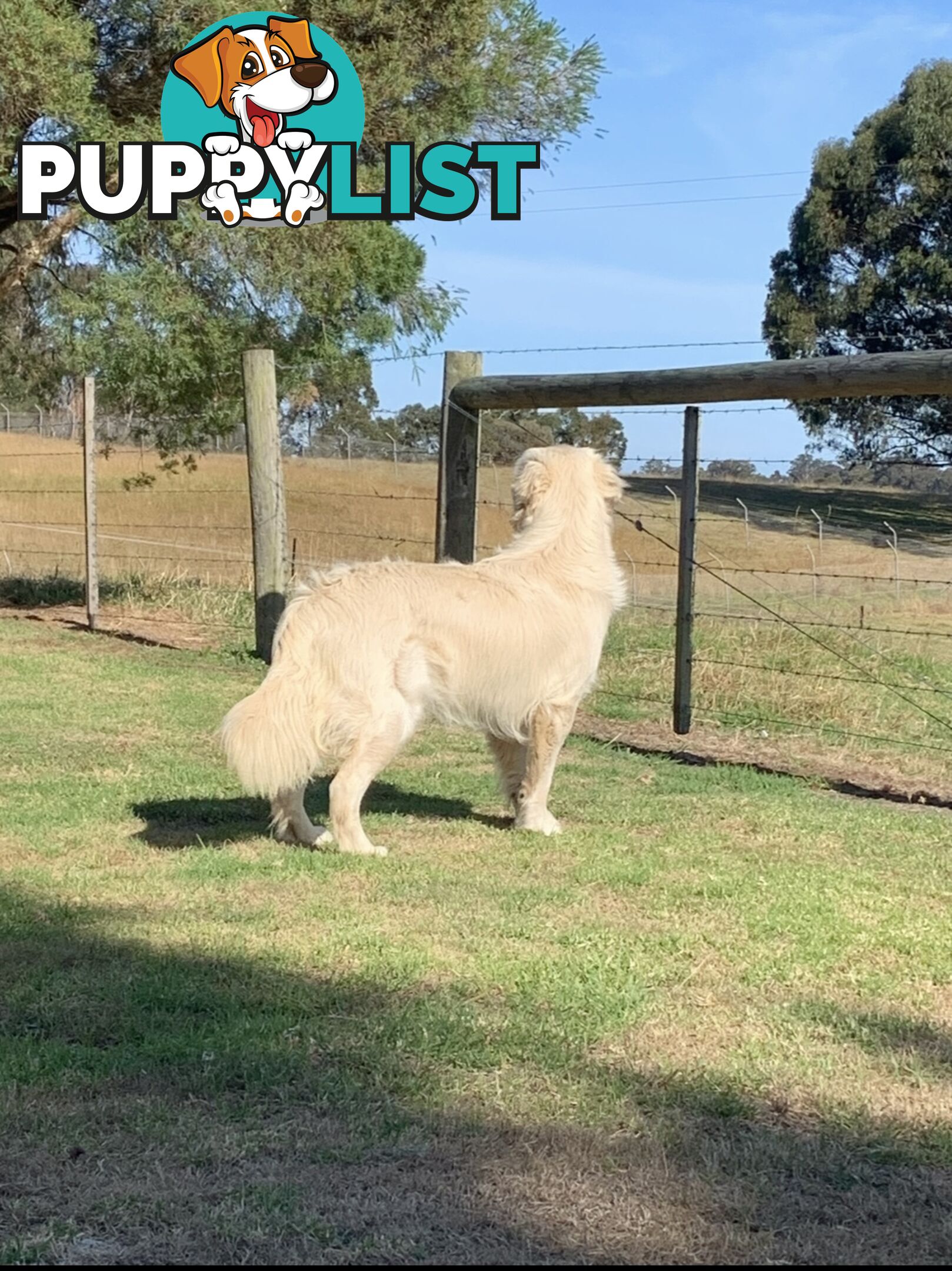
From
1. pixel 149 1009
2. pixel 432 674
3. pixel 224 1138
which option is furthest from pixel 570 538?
pixel 224 1138

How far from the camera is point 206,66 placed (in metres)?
14.6

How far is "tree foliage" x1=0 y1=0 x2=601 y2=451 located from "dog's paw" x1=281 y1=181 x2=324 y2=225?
14cm

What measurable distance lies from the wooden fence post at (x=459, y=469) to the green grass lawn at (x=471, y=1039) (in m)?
3.48

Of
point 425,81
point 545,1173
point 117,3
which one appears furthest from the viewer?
point 425,81

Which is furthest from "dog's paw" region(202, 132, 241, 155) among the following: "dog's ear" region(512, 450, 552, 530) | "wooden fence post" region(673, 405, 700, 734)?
"dog's ear" region(512, 450, 552, 530)

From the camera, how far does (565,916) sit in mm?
4988

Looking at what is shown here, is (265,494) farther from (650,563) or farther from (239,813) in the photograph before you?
(239,813)

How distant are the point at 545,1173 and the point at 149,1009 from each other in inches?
57.1

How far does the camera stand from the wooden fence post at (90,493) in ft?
45.9

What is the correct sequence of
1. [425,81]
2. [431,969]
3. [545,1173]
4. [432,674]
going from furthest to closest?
[425,81], [432,674], [431,969], [545,1173]

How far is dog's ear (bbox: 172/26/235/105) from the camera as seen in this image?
14.5m

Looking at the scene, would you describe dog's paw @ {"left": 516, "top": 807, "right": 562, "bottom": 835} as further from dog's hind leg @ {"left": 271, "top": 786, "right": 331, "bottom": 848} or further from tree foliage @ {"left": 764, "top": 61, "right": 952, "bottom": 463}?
tree foliage @ {"left": 764, "top": 61, "right": 952, "bottom": 463}

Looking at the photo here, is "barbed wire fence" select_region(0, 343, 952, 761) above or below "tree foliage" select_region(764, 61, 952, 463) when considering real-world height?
below

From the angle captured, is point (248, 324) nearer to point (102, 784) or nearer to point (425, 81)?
→ point (425, 81)
